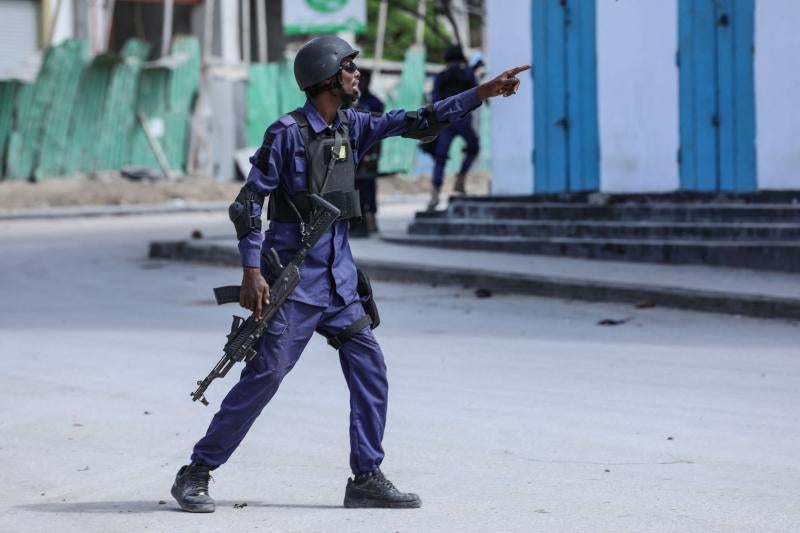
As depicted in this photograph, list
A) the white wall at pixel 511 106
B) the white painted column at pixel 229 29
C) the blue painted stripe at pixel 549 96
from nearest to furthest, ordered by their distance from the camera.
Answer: the blue painted stripe at pixel 549 96, the white wall at pixel 511 106, the white painted column at pixel 229 29

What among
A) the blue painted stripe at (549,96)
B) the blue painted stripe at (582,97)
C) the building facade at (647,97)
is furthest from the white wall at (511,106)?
the blue painted stripe at (582,97)

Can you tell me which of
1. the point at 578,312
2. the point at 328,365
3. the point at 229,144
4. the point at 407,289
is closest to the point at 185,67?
the point at 229,144

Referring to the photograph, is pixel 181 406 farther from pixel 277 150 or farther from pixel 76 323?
pixel 76 323

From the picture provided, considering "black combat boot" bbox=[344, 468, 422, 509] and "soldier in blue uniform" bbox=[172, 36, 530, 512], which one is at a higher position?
"soldier in blue uniform" bbox=[172, 36, 530, 512]

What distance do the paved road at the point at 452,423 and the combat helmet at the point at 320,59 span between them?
1577mm

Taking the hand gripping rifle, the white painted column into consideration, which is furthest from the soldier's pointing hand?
the white painted column

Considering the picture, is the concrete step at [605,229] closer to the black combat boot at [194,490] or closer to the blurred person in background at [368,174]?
the blurred person in background at [368,174]

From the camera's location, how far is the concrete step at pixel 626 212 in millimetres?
14422

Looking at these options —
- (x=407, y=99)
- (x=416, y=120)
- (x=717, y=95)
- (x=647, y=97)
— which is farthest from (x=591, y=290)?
(x=407, y=99)

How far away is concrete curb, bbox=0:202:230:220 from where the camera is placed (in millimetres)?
26250

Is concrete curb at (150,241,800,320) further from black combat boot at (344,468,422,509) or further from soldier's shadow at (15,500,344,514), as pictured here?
soldier's shadow at (15,500,344,514)

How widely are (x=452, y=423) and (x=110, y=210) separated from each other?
2051cm

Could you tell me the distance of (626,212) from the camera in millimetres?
15547

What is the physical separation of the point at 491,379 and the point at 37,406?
2.48 metres
